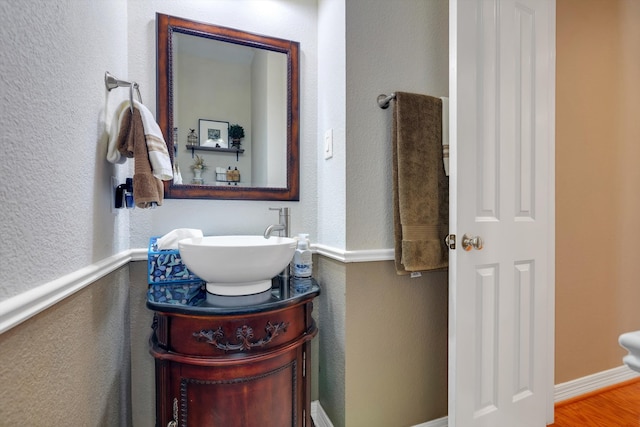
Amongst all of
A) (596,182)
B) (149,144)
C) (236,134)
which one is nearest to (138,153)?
(149,144)

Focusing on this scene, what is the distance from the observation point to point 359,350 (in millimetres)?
1228

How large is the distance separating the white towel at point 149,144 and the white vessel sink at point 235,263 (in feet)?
0.87

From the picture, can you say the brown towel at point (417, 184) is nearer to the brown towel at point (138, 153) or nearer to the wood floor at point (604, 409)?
the brown towel at point (138, 153)

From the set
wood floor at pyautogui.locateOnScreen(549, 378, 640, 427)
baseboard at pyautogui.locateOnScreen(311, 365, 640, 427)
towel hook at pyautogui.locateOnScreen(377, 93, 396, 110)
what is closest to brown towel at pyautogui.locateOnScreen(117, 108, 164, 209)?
towel hook at pyautogui.locateOnScreen(377, 93, 396, 110)

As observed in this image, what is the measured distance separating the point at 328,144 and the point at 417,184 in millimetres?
449

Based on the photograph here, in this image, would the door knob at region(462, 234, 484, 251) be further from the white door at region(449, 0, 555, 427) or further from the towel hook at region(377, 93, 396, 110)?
the towel hook at region(377, 93, 396, 110)

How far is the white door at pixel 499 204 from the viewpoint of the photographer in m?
1.11

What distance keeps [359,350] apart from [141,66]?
5.11 feet

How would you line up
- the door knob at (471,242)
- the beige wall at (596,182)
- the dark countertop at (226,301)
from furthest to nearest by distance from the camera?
1. the beige wall at (596,182)
2. the door knob at (471,242)
3. the dark countertop at (226,301)

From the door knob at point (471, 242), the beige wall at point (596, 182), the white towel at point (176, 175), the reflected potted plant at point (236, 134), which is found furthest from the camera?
the beige wall at point (596, 182)

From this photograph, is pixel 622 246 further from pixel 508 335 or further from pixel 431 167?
pixel 431 167

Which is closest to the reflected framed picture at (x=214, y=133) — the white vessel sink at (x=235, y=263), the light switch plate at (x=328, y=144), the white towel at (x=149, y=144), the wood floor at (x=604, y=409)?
the white towel at (x=149, y=144)

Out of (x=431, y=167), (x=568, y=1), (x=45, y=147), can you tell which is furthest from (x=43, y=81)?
(x=568, y=1)

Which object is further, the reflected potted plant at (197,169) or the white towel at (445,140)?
the reflected potted plant at (197,169)
